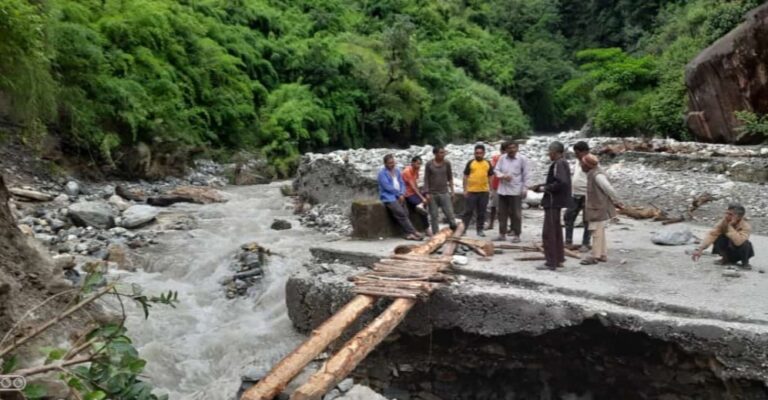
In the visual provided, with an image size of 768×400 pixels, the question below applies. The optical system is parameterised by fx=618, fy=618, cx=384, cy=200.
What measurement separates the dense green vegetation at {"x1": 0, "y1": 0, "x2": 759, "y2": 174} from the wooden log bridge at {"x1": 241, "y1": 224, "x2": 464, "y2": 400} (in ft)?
21.4

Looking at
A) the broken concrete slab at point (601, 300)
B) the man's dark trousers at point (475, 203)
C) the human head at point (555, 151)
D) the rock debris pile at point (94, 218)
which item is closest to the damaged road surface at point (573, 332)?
the broken concrete slab at point (601, 300)

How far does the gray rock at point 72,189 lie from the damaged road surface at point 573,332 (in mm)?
7883

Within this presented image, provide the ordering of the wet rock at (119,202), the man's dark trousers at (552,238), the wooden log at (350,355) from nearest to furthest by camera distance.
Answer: the wooden log at (350,355) < the man's dark trousers at (552,238) < the wet rock at (119,202)

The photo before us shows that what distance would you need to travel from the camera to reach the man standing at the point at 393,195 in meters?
8.45

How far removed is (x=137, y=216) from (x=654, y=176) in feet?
31.3

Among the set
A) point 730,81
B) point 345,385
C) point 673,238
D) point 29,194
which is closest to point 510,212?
point 673,238

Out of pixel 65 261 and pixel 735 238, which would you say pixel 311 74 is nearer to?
pixel 65 261

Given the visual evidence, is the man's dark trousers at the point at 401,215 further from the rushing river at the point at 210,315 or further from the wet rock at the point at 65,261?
the wet rock at the point at 65,261

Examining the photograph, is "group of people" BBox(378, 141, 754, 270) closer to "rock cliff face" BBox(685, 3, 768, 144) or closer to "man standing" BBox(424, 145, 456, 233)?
"man standing" BBox(424, 145, 456, 233)

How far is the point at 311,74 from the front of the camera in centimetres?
2398

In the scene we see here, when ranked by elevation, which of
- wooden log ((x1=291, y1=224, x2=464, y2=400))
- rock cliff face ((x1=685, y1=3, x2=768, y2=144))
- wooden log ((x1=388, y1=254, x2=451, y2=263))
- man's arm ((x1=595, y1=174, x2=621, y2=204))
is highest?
rock cliff face ((x1=685, y1=3, x2=768, y2=144))

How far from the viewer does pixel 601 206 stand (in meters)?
6.55

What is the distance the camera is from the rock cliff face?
1368 centimetres

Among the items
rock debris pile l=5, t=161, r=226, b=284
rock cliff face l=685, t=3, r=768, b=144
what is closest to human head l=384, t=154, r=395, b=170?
rock debris pile l=5, t=161, r=226, b=284
